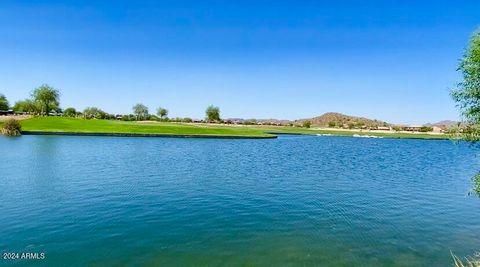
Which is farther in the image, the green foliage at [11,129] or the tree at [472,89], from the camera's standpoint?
the green foliage at [11,129]

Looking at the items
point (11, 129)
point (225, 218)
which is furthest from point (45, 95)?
point (225, 218)

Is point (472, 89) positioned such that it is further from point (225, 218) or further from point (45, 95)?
point (45, 95)

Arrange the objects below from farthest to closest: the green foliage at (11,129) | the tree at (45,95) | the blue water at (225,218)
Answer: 1. the tree at (45,95)
2. the green foliage at (11,129)
3. the blue water at (225,218)

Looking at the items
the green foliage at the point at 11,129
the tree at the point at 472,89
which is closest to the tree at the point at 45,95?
the green foliage at the point at 11,129

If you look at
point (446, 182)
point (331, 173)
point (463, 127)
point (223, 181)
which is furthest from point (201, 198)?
point (446, 182)

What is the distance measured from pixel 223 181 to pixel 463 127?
24.8m

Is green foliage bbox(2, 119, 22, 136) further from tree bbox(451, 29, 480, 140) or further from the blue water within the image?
tree bbox(451, 29, 480, 140)

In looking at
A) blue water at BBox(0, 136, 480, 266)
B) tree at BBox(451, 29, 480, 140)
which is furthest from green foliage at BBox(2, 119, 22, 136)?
tree at BBox(451, 29, 480, 140)

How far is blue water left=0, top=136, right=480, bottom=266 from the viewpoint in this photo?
58.2 feet

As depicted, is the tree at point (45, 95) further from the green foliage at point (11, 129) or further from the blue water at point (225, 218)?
the blue water at point (225, 218)

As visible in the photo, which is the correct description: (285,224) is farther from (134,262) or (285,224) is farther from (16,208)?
(16,208)

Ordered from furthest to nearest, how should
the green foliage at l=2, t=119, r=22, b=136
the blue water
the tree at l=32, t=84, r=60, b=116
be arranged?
→ the tree at l=32, t=84, r=60, b=116 < the green foliage at l=2, t=119, r=22, b=136 < the blue water

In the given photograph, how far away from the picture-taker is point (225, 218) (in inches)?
949

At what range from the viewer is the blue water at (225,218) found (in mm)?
17750
